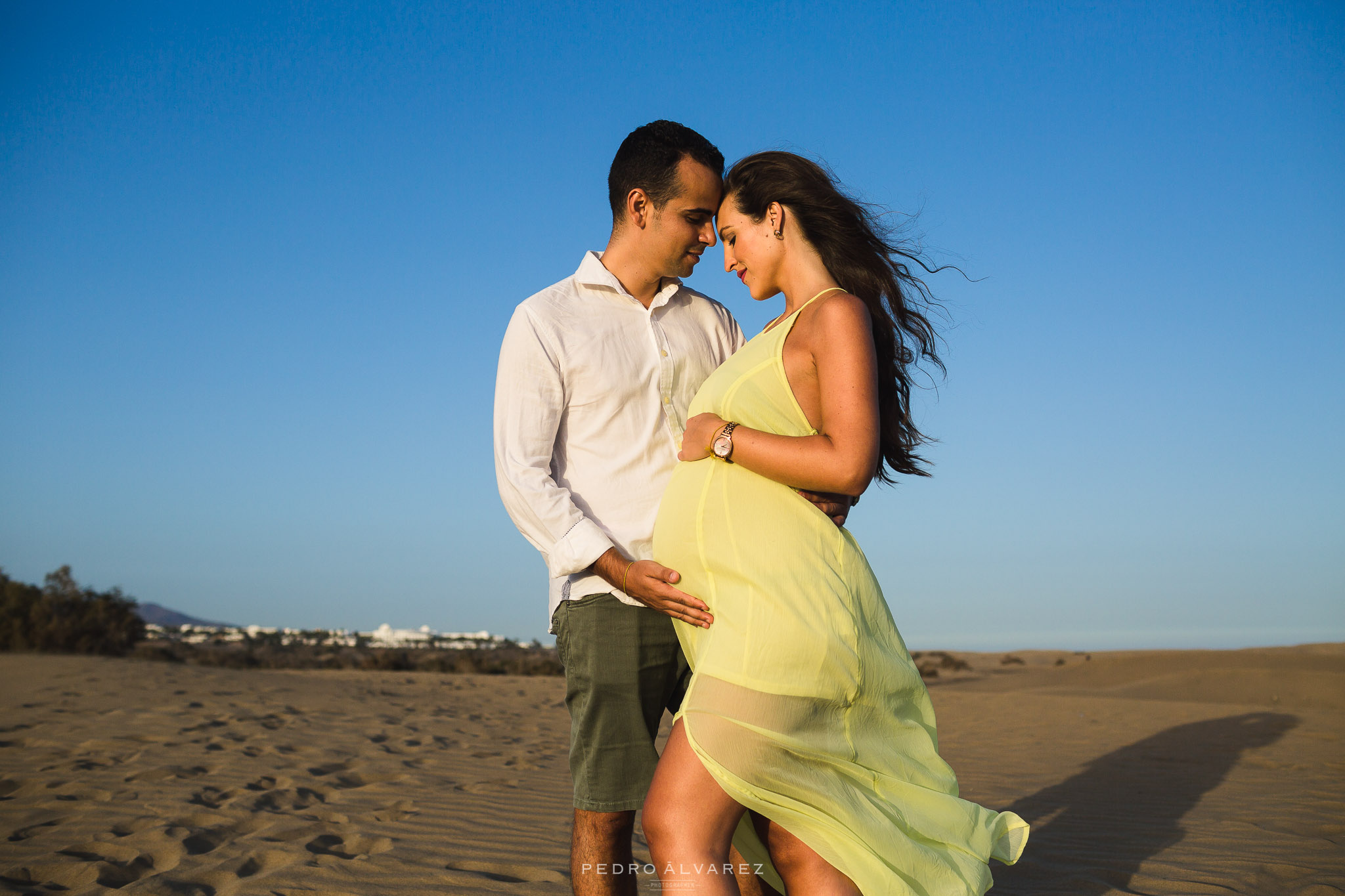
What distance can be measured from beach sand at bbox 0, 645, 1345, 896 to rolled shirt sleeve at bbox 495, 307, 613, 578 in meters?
2.16

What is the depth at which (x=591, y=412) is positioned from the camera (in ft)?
8.72

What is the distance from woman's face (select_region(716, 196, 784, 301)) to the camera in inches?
94.2

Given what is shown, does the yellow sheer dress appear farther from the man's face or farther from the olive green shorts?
the man's face

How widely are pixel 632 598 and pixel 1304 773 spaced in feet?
22.8

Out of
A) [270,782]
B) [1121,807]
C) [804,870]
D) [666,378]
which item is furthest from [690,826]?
[1121,807]

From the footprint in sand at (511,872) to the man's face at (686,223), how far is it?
282cm

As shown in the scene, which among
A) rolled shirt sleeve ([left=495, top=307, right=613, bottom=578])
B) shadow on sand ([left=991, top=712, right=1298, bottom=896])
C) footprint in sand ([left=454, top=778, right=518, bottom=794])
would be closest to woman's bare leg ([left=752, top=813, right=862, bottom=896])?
rolled shirt sleeve ([left=495, top=307, right=613, bottom=578])

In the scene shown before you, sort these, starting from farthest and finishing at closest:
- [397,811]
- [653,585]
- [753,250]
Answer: [397,811] < [753,250] < [653,585]

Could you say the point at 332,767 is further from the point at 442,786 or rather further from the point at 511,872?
the point at 511,872

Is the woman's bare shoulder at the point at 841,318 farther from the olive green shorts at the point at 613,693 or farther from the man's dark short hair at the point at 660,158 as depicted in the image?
the olive green shorts at the point at 613,693

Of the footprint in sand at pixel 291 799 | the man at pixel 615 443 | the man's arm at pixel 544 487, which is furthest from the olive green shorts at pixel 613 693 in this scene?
the footprint in sand at pixel 291 799

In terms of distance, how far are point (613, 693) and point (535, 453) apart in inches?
28.6

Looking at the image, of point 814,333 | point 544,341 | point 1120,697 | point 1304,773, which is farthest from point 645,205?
point 1120,697

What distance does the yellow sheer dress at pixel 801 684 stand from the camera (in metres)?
1.91
